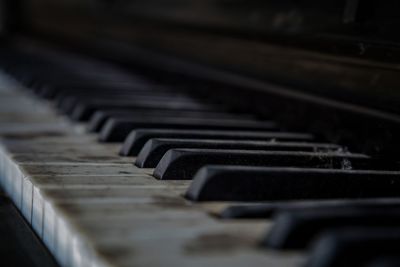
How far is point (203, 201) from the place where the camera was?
88 centimetres

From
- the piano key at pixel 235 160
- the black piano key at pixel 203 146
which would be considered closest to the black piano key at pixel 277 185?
the piano key at pixel 235 160

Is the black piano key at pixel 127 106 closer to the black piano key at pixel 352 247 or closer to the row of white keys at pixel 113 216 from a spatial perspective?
the row of white keys at pixel 113 216

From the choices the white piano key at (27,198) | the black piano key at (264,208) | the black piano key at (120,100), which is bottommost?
the white piano key at (27,198)

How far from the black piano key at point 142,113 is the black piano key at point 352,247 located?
913 mm

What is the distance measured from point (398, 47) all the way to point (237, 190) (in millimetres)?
435

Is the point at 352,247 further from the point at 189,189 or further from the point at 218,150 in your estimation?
the point at 218,150

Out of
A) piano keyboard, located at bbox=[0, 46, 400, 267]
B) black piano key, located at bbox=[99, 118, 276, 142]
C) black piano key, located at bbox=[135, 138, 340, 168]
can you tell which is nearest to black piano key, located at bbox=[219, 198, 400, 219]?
piano keyboard, located at bbox=[0, 46, 400, 267]

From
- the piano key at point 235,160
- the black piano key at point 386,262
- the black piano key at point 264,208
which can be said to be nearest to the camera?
the black piano key at point 386,262

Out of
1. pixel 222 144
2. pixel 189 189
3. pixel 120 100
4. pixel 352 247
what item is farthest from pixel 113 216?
pixel 120 100

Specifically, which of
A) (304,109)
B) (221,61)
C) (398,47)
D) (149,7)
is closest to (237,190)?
(398,47)

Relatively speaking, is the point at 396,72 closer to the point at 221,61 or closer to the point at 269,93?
the point at 269,93

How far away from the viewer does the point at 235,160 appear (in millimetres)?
1069

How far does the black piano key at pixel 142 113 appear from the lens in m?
1.49

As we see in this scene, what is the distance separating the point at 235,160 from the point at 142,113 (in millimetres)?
554
